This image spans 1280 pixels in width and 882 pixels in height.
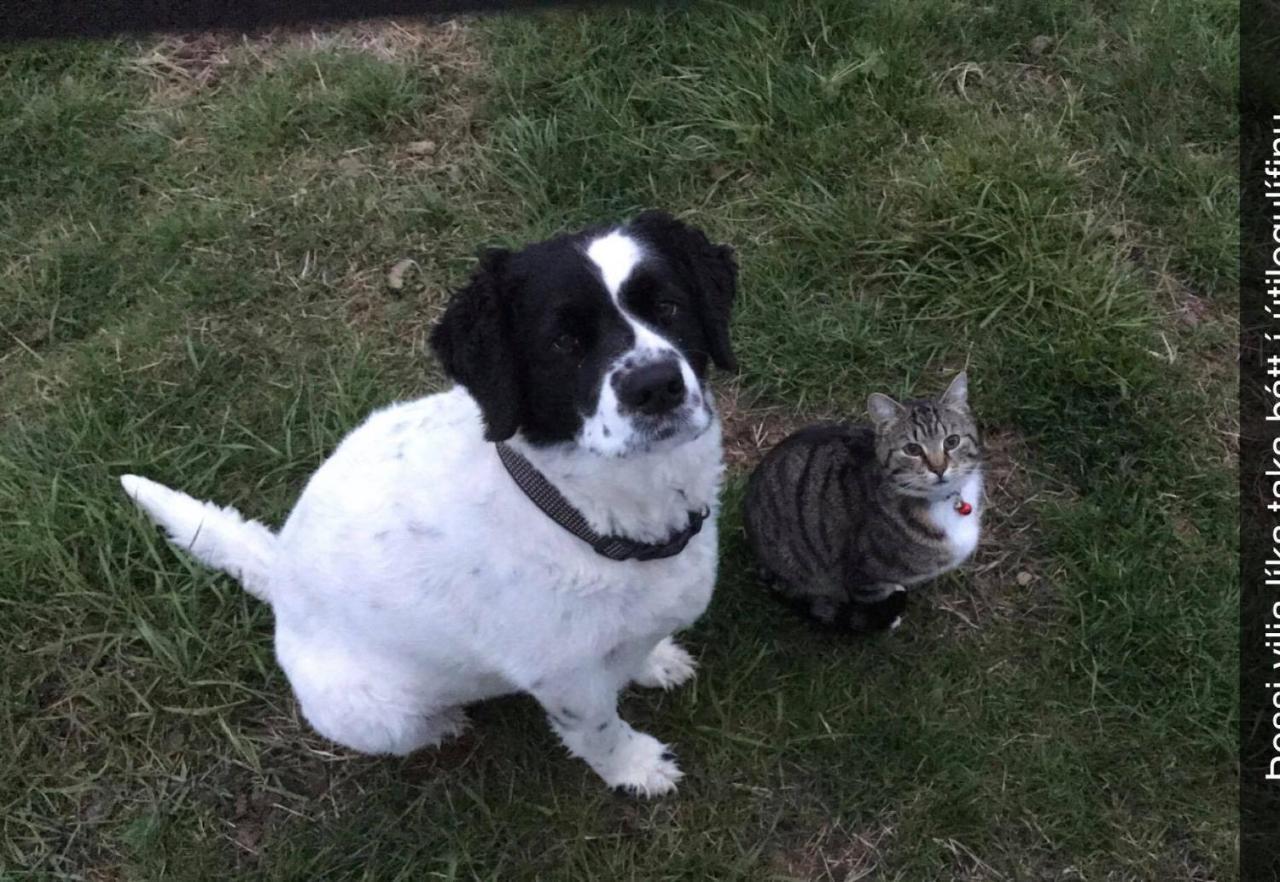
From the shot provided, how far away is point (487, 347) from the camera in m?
2.13

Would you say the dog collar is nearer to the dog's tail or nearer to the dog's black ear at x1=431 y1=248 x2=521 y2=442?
the dog's black ear at x1=431 y1=248 x2=521 y2=442

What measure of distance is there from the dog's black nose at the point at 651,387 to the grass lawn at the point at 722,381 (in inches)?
52.8

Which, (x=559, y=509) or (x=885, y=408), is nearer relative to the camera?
(x=559, y=509)

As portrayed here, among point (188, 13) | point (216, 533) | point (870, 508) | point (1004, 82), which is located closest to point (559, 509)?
point (870, 508)

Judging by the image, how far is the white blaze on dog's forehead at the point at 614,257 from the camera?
2098 mm

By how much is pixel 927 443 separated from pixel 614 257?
1.07 metres

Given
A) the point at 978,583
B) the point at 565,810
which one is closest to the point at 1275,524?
the point at 978,583

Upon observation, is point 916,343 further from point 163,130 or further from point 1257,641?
point 163,130

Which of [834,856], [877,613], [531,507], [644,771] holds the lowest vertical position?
[834,856]

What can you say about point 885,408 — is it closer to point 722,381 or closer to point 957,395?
point 957,395

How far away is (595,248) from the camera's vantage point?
2135mm

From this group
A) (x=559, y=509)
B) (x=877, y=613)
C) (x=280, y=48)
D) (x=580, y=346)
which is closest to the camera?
(x=580, y=346)

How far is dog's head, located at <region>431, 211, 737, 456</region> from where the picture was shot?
204 centimetres

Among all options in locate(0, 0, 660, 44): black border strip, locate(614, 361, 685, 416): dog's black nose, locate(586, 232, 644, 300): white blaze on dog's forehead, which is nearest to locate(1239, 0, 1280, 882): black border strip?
locate(614, 361, 685, 416): dog's black nose
